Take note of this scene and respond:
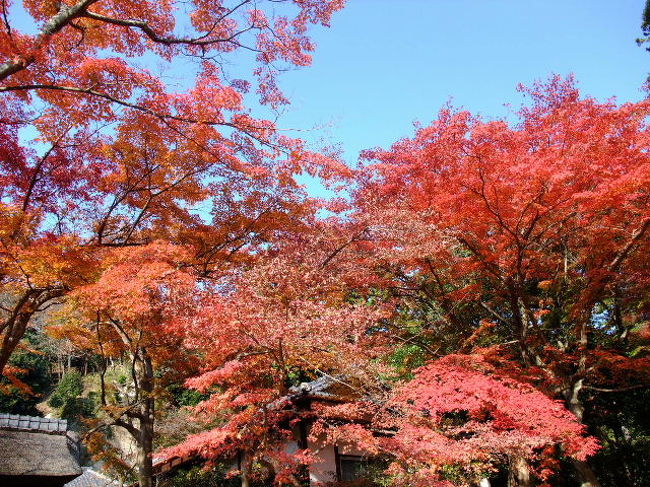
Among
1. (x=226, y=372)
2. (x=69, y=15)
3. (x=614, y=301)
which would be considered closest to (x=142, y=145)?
(x=69, y=15)

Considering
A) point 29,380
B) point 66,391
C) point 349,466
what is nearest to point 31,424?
point 349,466

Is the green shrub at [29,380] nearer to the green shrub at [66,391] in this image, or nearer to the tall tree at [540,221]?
the green shrub at [66,391]

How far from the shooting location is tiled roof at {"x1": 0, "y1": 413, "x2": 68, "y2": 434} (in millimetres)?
9891

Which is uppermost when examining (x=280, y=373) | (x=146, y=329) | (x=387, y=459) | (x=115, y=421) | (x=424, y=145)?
(x=424, y=145)

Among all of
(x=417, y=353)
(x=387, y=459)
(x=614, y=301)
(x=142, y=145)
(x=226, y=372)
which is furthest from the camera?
(x=417, y=353)

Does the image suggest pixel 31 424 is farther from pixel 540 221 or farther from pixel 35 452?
pixel 540 221

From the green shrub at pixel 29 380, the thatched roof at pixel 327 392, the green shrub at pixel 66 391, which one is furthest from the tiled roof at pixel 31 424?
the green shrub at pixel 66 391

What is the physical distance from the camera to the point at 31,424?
10.2 metres

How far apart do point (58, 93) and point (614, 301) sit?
529 inches

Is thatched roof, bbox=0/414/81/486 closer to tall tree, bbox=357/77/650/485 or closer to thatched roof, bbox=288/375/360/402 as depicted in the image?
thatched roof, bbox=288/375/360/402

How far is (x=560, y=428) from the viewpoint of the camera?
7.19 m

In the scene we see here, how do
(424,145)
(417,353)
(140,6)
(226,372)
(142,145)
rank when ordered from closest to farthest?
1. (140,6)
2. (226,372)
3. (142,145)
4. (424,145)
5. (417,353)

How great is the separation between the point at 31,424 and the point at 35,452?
77cm

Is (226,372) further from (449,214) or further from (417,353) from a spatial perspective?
(417,353)
